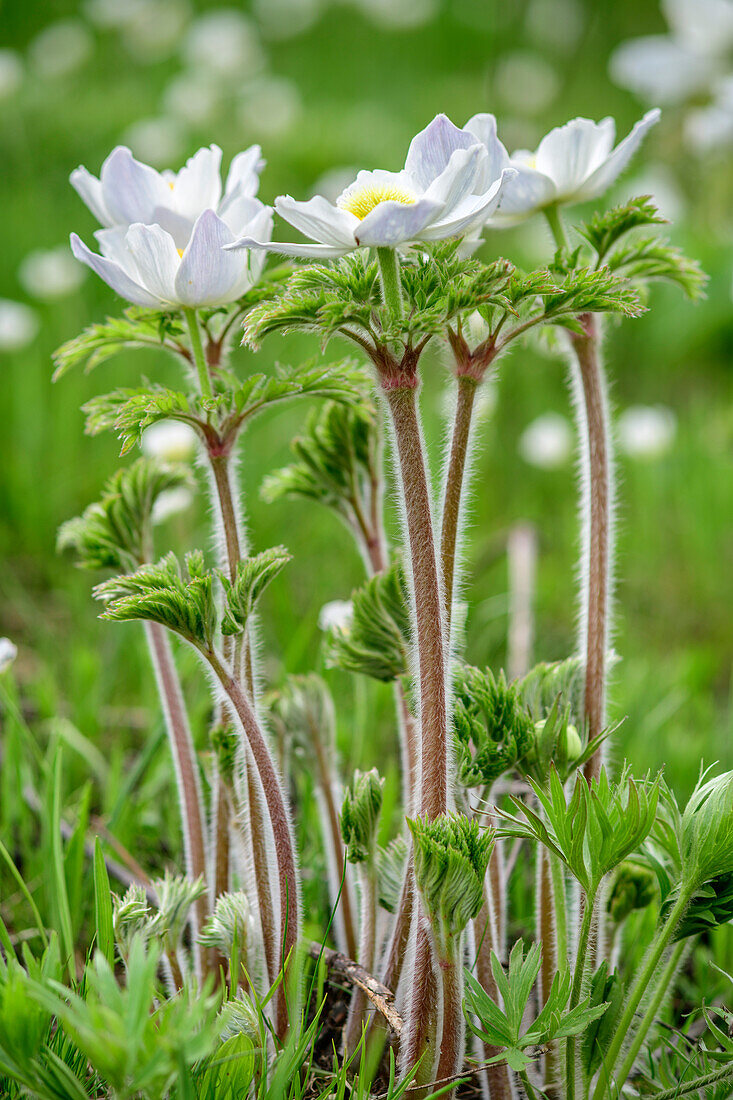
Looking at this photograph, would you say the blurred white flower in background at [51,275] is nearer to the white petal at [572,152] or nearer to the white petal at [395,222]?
the white petal at [572,152]

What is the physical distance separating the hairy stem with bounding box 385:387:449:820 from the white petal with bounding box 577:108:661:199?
43cm

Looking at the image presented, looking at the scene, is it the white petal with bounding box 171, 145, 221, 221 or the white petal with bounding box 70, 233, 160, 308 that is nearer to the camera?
the white petal with bounding box 70, 233, 160, 308

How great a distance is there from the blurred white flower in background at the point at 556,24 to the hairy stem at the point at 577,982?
7179 mm

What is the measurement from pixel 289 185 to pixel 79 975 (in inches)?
190

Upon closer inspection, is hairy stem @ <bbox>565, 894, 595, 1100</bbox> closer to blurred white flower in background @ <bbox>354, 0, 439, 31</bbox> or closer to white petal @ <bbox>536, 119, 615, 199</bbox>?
white petal @ <bbox>536, 119, 615, 199</bbox>

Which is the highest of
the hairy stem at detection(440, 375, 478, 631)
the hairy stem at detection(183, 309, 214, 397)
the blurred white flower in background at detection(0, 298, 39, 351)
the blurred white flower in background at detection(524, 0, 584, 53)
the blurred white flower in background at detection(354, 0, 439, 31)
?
the blurred white flower in background at detection(354, 0, 439, 31)

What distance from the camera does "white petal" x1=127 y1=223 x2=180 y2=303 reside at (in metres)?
1.08

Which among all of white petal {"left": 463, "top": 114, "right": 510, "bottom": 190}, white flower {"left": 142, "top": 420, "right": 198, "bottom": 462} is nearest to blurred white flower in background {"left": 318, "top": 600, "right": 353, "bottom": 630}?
white petal {"left": 463, "top": 114, "right": 510, "bottom": 190}

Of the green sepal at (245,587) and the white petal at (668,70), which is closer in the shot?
the green sepal at (245,587)

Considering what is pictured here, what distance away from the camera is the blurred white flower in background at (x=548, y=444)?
3.43 m

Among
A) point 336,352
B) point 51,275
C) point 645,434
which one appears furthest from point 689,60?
point 51,275

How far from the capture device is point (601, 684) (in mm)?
1267

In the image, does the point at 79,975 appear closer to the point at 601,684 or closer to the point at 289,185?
the point at 601,684

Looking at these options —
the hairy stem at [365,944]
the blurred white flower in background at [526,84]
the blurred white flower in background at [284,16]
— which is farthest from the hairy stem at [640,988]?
the blurred white flower in background at [284,16]
